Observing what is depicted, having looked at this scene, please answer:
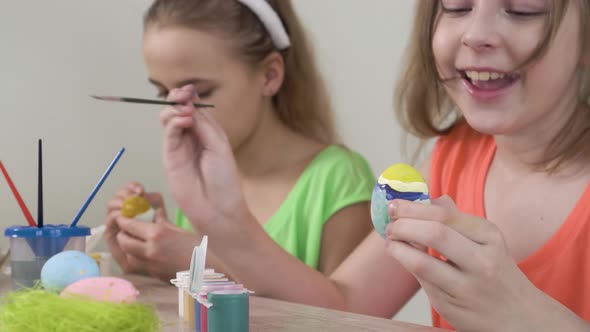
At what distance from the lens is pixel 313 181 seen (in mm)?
1713

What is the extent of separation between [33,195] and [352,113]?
35.6 inches

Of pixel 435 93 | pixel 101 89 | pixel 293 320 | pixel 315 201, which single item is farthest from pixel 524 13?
pixel 101 89

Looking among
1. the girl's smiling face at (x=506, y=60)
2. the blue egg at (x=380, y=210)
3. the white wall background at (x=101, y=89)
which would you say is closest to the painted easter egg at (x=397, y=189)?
the blue egg at (x=380, y=210)

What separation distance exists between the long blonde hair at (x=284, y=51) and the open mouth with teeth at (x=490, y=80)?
74cm

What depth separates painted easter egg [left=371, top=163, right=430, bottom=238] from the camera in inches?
34.7

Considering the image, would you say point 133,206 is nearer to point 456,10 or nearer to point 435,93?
point 435,93

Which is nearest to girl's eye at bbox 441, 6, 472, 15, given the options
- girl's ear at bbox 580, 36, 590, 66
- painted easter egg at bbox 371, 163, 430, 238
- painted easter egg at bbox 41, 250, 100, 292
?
girl's ear at bbox 580, 36, 590, 66

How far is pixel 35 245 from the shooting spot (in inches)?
43.2

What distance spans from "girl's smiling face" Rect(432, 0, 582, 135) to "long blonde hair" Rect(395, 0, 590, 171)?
15 millimetres

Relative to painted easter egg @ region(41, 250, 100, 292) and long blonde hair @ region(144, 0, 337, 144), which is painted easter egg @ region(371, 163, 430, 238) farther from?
long blonde hair @ region(144, 0, 337, 144)

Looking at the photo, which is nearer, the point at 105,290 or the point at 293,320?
the point at 105,290

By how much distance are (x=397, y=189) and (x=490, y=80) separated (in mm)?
261

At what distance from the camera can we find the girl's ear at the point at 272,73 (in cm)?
177

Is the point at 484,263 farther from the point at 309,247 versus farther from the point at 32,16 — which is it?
the point at 32,16
